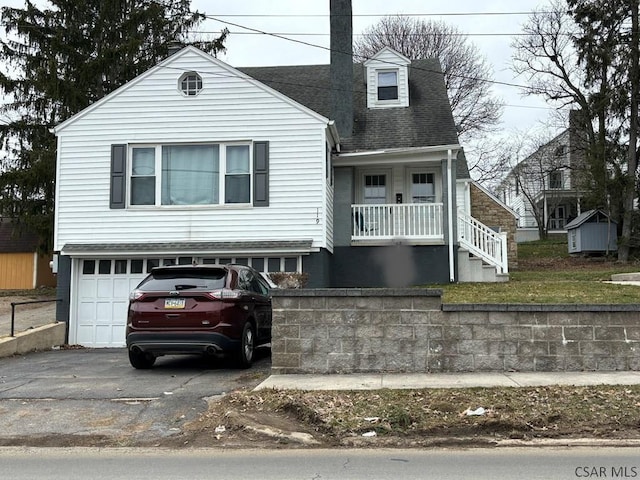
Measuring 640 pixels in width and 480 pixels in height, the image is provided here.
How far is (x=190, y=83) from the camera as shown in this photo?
16.0m

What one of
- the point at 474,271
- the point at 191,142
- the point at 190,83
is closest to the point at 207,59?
the point at 190,83

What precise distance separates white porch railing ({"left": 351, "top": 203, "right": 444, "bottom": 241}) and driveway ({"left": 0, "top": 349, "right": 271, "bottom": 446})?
6.19 metres

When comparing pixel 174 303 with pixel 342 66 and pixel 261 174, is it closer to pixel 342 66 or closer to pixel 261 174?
pixel 261 174

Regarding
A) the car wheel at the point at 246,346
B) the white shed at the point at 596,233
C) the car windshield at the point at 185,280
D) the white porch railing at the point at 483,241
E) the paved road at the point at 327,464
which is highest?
the white shed at the point at 596,233

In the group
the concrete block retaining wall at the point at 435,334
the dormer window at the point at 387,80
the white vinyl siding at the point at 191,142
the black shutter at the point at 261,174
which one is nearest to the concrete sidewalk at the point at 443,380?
the concrete block retaining wall at the point at 435,334

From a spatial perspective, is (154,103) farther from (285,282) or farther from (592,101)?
(592,101)

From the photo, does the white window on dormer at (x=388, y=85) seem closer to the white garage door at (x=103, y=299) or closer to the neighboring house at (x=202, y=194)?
the neighboring house at (x=202, y=194)

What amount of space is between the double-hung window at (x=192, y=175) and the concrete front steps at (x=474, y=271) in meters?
6.31

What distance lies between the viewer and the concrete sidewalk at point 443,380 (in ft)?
26.8

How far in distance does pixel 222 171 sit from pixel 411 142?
17.9 feet

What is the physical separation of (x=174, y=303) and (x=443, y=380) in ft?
14.0

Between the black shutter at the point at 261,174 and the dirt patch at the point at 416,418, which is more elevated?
the black shutter at the point at 261,174

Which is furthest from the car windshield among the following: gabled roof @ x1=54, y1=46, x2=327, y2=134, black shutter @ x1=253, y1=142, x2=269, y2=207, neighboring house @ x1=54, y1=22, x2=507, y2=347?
gabled roof @ x1=54, y1=46, x2=327, y2=134

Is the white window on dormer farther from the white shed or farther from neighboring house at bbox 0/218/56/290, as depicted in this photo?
neighboring house at bbox 0/218/56/290
